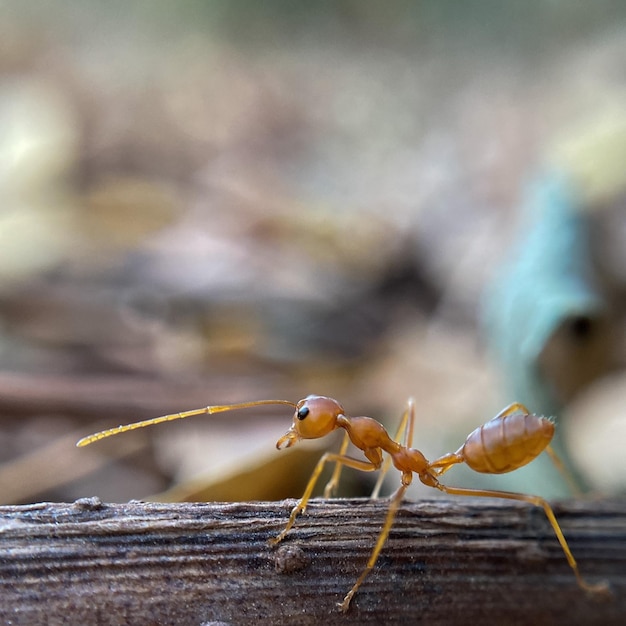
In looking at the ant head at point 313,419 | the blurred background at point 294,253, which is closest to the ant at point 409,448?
the ant head at point 313,419

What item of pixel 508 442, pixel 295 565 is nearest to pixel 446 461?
pixel 508 442

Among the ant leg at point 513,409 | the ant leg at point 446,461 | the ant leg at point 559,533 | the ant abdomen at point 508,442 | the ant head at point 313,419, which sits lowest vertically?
the ant leg at point 559,533

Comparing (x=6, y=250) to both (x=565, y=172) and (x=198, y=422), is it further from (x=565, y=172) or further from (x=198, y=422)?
(x=565, y=172)

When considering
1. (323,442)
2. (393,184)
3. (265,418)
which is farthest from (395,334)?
(393,184)

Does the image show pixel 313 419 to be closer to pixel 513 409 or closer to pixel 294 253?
pixel 513 409

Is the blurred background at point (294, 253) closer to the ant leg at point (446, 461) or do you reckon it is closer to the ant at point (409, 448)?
the ant at point (409, 448)

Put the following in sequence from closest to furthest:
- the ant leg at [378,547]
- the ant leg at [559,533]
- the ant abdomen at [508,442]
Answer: the ant leg at [378,547]
the ant leg at [559,533]
the ant abdomen at [508,442]

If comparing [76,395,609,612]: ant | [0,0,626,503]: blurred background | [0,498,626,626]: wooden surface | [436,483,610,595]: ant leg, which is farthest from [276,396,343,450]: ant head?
[436,483,610,595]: ant leg
